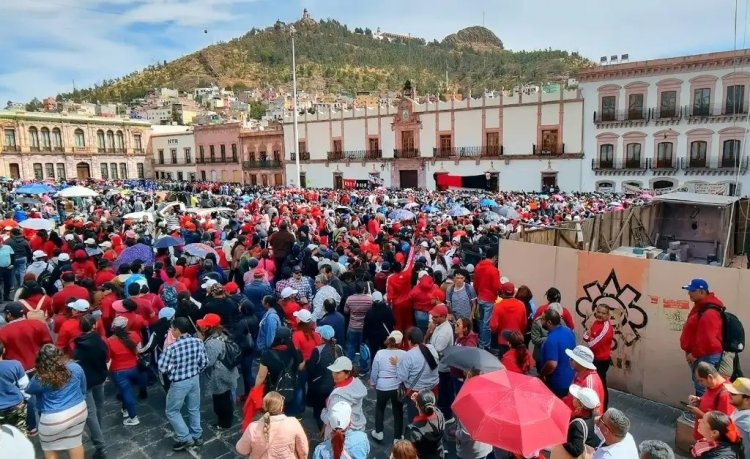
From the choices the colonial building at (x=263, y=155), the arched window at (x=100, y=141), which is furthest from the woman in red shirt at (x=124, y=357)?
the arched window at (x=100, y=141)

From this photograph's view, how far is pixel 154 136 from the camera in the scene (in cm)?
5662

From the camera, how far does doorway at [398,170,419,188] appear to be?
3900cm

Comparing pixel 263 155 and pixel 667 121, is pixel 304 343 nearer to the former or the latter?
pixel 667 121

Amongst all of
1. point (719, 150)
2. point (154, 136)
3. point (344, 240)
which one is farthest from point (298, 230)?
point (154, 136)

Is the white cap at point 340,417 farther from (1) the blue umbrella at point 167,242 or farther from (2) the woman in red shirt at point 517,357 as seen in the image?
(1) the blue umbrella at point 167,242

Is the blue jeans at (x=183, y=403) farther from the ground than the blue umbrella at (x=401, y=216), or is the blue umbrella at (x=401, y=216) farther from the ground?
the blue umbrella at (x=401, y=216)

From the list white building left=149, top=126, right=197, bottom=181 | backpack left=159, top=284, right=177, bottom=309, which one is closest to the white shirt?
backpack left=159, top=284, right=177, bottom=309

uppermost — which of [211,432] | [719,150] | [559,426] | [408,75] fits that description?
[408,75]

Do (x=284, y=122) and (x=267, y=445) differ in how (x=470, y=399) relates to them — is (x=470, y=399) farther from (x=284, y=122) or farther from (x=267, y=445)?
(x=284, y=122)

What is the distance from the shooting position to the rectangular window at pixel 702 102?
92.3 feet

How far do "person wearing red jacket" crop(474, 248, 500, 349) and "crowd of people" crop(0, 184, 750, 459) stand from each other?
3cm

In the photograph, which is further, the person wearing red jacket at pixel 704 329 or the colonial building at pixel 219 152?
the colonial building at pixel 219 152

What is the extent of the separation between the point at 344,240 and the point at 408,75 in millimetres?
109538

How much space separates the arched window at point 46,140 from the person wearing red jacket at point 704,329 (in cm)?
5774
